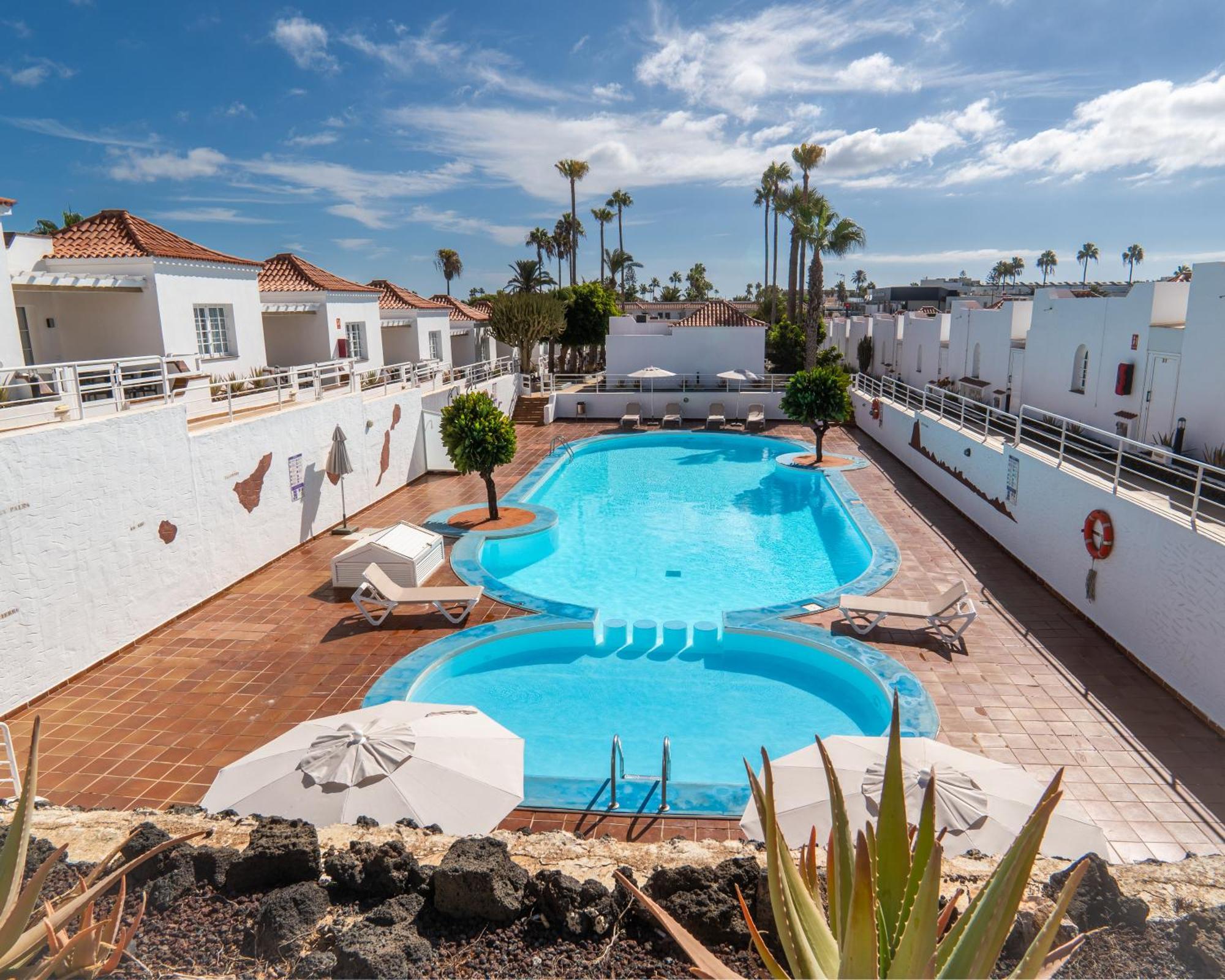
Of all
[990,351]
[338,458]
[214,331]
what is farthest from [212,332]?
[990,351]

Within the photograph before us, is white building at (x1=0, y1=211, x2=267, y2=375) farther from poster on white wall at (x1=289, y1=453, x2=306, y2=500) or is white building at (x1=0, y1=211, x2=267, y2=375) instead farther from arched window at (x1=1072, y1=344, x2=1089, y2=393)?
arched window at (x1=1072, y1=344, x2=1089, y2=393)

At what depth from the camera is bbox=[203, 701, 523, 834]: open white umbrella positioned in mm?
5980

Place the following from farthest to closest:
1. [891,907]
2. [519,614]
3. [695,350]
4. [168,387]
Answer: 1. [695,350]
2. [519,614]
3. [168,387]
4. [891,907]

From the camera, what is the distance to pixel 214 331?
18.7 meters

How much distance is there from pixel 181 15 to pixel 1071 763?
1751 cm

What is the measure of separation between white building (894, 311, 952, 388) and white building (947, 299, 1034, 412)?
0.90 meters

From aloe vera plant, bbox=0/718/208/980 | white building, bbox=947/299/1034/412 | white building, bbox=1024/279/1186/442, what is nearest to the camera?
aloe vera plant, bbox=0/718/208/980

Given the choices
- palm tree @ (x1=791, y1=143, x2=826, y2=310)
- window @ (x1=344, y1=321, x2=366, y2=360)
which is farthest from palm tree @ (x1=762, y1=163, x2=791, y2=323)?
window @ (x1=344, y1=321, x2=366, y2=360)

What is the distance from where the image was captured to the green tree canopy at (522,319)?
35281mm

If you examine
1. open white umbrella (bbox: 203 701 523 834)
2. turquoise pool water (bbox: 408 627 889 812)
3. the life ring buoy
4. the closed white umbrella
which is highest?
the closed white umbrella

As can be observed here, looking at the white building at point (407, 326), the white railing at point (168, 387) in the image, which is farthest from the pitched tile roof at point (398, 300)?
the white railing at point (168, 387)

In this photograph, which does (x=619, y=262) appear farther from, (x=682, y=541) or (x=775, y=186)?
(x=682, y=541)

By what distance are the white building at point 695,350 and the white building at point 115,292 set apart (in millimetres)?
18774

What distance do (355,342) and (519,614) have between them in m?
16.6
